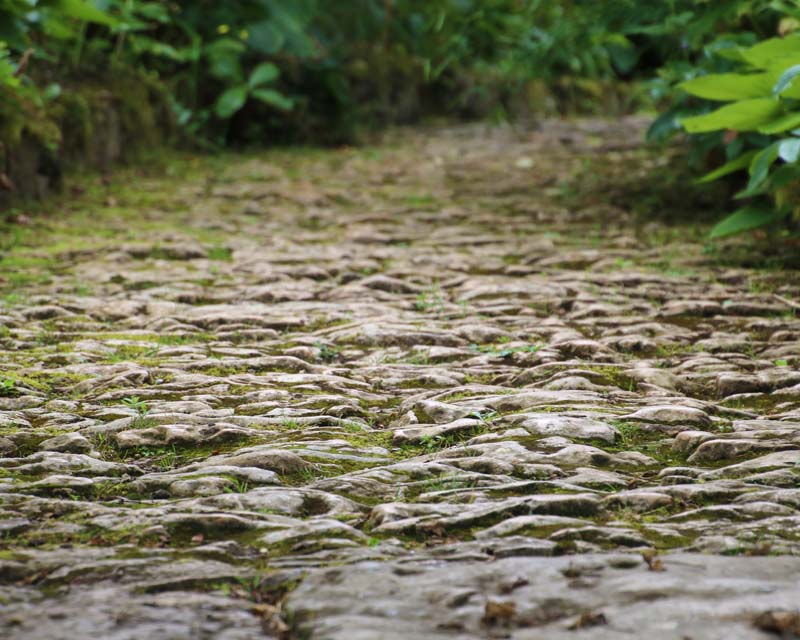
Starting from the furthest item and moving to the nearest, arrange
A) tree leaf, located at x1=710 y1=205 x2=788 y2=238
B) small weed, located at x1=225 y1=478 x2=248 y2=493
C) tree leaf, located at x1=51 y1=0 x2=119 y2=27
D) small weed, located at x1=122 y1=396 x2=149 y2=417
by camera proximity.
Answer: tree leaf, located at x1=51 y1=0 x2=119 y2=27
tree leaf, located at x1=710 y1=205 x2=788 y2=238
small weed, located at x1=122 y1=396 x2=149 y2=417
small weed, located at x1=225 y1=478 x2=248 y2=493

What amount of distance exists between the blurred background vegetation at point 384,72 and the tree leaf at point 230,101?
0.02m

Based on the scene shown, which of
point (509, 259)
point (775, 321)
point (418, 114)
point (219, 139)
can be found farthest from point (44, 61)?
point (775, 321)

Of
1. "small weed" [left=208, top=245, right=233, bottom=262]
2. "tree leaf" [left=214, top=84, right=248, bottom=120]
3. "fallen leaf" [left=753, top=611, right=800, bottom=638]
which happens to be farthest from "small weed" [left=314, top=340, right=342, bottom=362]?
"tree leaf" [left=214, top=84, right=248, bottom=120]

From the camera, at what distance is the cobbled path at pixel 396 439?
5.82ft

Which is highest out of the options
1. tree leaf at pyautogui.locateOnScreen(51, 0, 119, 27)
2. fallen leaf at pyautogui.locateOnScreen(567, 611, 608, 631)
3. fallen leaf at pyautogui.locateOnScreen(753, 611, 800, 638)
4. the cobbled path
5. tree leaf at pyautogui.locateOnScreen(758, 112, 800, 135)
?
tree leaf at pyautogui.locateOnScreen(51, 0, 119, 27)

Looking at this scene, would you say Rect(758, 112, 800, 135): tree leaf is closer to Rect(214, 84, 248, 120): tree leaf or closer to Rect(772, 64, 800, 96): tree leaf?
Rect(772, 64, 800, 96): tree leaf

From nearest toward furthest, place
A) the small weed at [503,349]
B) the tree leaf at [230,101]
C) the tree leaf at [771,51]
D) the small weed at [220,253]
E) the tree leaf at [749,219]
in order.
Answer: the small weed at [503,349] → the tree leaf at [771,51] → the tree leaf at [749,219] → the small weed at [220,253] → the tree leaf at [230,101]

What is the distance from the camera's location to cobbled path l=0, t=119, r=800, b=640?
5.82 feet

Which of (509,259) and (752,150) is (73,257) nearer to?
(509,259)

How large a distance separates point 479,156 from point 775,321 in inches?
235

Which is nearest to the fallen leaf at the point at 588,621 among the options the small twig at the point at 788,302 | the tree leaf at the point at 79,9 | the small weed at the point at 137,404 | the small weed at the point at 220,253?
the small weed at the point at 137,404

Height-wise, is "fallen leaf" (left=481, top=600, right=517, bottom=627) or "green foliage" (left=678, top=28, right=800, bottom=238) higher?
"green foliage" (left=678, top=28, right=800, bottom=238)

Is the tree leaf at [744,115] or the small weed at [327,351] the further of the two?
the tree leaf at [744,115]

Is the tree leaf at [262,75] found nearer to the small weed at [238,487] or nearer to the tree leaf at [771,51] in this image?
the tree leaf at [771,51]
